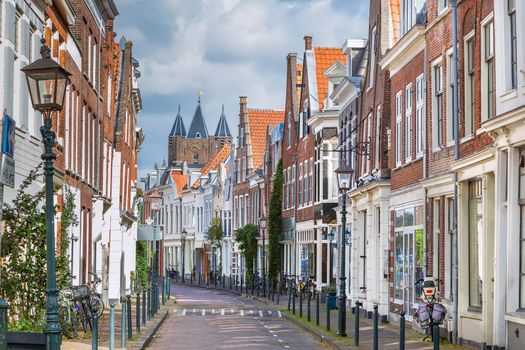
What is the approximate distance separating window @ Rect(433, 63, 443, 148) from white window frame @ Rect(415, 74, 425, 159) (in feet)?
3.49

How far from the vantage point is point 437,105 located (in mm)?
25125

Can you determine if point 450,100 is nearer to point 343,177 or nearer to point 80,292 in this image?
point 343,177

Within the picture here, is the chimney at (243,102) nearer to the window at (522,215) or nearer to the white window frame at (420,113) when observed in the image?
the white window frame at (420,113)

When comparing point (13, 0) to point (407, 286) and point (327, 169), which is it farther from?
point (327, 169)

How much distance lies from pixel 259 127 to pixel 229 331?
49623 millimetres

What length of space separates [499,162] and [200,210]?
79.8 metres

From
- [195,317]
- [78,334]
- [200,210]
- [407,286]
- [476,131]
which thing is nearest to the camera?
[476,131]

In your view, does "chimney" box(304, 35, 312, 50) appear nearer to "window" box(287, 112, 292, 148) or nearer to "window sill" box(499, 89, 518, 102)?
"window" box(287, 112, 292, 148)

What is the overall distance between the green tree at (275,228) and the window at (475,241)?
37.4 m

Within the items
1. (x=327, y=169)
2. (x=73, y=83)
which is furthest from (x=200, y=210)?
(x=73, y=83)

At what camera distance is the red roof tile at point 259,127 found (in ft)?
252

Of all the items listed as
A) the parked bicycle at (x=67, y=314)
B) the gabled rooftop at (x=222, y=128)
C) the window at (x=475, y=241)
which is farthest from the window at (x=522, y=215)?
the gabled rooftop at (x=222, y=128)

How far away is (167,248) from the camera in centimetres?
→ 10950

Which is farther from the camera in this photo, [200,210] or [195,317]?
[200,210]
